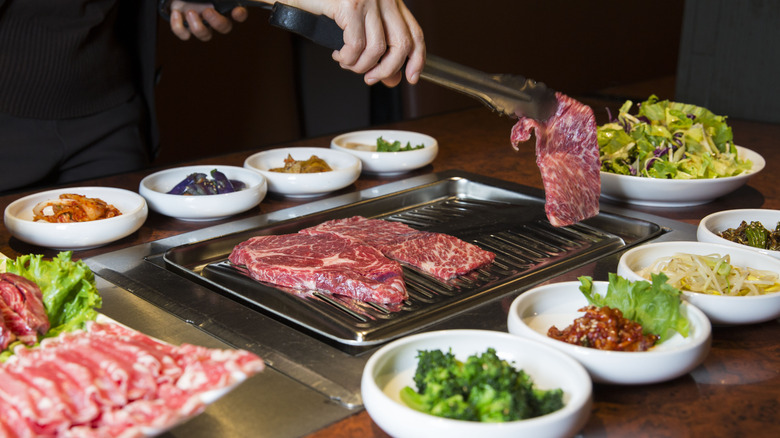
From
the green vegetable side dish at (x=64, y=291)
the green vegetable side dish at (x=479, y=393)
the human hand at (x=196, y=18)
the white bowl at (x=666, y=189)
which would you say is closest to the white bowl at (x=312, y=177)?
the human hand at (x=196, y=18)

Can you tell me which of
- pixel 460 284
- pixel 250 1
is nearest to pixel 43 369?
pixel 460 284

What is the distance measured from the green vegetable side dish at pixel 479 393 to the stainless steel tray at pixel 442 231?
0.32m

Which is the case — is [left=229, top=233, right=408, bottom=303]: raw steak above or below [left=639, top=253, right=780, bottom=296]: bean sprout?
below

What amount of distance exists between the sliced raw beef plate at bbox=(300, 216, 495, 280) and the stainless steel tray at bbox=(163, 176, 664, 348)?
3 centimetres

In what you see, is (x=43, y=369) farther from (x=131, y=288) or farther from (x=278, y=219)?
(x=278, y=219)

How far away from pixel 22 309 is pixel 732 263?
1490 millimetres

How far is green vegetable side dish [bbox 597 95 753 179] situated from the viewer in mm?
2415

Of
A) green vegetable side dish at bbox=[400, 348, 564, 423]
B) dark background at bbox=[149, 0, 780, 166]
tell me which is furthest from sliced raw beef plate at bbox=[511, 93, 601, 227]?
dark background at bbox=[149, 0, 780, 166]

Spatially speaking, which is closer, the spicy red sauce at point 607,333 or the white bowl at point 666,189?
the spicy red sauce at point 607,333

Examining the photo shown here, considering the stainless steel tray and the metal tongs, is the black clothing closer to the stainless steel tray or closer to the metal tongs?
the metal tongs

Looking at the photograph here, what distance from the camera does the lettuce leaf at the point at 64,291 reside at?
1438mm

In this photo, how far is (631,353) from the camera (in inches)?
49.4

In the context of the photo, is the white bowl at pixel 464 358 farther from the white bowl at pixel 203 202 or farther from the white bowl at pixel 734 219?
the white bowl at pixel 203 202

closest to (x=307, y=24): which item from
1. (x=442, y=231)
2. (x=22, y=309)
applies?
(x=442, y=231)
